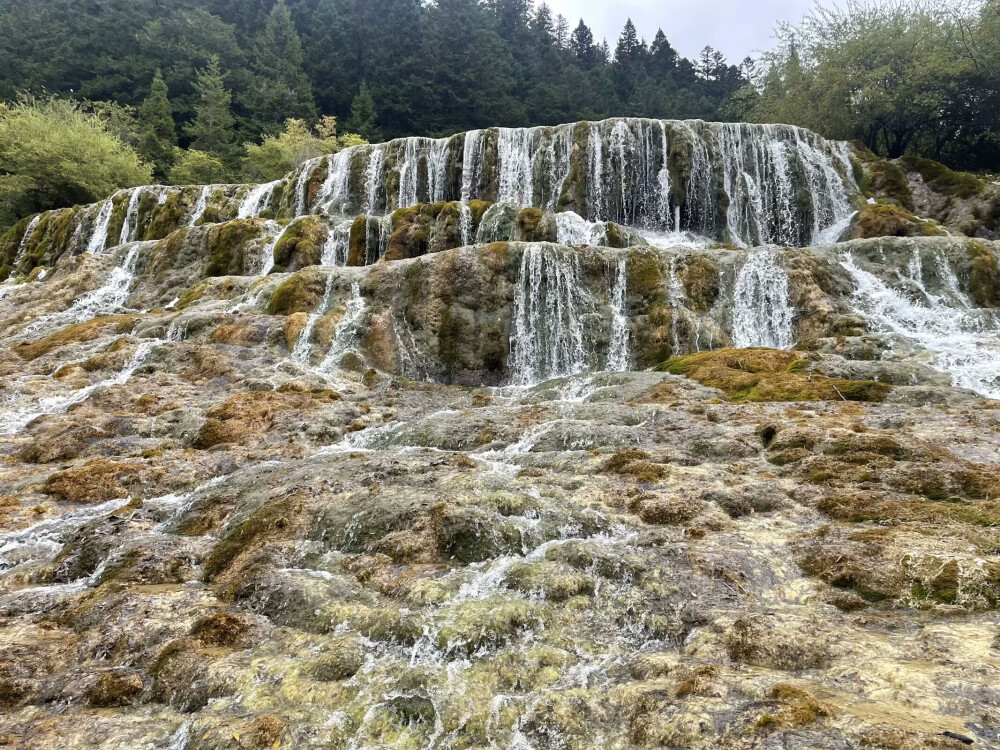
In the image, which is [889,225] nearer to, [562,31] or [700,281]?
[700,281]

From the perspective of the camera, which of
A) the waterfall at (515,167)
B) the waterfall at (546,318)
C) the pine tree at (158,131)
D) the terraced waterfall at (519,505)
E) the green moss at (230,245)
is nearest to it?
the terraced waterfall at (519,505)

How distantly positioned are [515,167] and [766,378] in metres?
28.3

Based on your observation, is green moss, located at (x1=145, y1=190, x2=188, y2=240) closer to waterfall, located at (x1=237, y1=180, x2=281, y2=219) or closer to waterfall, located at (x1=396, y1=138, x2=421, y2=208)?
waterfall, located at (x1=237, y1=180, x2=281, y2=219)

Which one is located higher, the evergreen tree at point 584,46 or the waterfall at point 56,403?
the evergreen tree at point 584,46

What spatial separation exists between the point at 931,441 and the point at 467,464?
7.97m

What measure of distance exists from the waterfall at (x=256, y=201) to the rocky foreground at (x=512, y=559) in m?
25.9

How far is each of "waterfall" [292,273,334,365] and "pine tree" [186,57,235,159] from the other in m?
53.9

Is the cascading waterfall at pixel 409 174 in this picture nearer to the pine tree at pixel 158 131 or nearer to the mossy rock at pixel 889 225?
the mossy rock at pixel 889 225

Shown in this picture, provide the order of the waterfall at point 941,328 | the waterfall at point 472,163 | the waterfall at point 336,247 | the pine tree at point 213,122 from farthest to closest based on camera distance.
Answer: the pine tree at point 213,122 → the waterfall at point 472,163 → the waterfall at point 336,247 → the waterfall at point 941,328

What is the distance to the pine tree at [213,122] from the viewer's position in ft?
218

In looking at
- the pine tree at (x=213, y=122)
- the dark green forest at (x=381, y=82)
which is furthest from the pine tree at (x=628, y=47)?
the pine tree at (x=213, y=122)

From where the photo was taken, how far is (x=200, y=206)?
136 ft

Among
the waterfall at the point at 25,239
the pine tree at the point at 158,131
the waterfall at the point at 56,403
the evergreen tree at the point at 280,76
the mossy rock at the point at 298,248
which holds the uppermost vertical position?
the evergreen tree at the point at 280,76

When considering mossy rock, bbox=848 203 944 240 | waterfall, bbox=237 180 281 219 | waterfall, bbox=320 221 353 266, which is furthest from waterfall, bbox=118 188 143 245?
mossy rock, bbox=848 203 944 240
